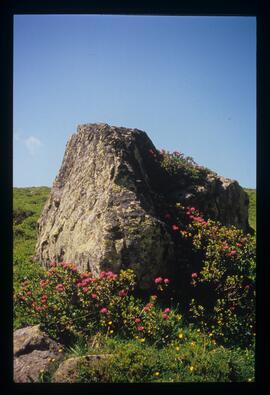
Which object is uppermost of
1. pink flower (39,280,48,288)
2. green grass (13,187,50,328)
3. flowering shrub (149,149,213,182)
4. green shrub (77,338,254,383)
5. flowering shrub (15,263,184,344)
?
flowering shrub (149,149,213,182)

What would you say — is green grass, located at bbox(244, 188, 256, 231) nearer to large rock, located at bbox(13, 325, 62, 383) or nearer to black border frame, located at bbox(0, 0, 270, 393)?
black border frame, located at bbox(0, 0, 270, 393)

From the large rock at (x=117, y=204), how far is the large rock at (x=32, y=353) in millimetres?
917

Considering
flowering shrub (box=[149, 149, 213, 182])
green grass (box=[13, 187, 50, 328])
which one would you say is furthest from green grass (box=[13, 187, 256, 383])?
flowering shrub (box=[149, 149, 213, 182])

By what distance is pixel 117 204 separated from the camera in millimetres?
5188

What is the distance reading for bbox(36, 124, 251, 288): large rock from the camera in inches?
194

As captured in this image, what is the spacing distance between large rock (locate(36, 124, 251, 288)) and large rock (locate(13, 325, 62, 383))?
0.92m

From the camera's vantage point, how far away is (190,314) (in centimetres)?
500

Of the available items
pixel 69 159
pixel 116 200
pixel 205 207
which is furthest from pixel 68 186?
pixel 205 207

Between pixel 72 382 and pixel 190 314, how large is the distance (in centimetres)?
171

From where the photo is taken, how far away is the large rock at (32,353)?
3.93 m

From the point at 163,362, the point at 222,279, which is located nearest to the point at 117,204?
the point at 222,279
